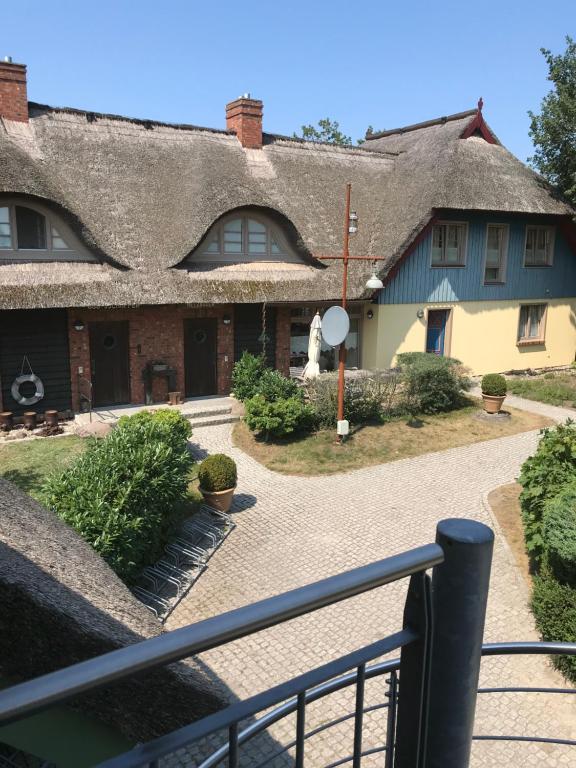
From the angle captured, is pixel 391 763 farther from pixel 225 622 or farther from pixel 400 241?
pixel 400 241

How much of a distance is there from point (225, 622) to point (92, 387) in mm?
16384

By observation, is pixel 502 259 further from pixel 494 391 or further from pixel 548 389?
Result: pixel 494 391

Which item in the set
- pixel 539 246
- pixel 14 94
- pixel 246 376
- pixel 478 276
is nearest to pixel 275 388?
pixel 246 376

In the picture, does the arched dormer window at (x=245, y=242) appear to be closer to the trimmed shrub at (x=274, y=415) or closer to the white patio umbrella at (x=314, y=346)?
the white patio umbrella at (x=314, y=346)

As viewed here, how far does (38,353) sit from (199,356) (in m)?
4.53

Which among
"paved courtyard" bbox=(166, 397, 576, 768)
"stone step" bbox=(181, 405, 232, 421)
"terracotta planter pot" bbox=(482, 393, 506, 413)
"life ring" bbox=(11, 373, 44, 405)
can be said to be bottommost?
"paved courtyard" bbox=(166, 397, 576, 768)

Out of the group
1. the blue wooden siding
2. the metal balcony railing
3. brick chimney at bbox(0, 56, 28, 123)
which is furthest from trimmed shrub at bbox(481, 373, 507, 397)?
the metal balcony railing

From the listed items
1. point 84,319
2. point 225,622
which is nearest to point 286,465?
point 84,319

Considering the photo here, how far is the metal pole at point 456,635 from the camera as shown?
1.73 meters

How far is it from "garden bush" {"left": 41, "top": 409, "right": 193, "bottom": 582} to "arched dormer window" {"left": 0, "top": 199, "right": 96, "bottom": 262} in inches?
298

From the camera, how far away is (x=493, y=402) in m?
17.5

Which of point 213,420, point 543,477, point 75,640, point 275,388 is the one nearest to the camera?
point 75,640

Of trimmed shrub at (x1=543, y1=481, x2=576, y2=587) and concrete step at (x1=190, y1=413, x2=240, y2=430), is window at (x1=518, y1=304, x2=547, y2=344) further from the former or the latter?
trimmed shrub at (x1=543, y1=481, x2=576, y2=587)

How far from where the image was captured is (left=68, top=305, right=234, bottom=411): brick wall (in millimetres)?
16453
